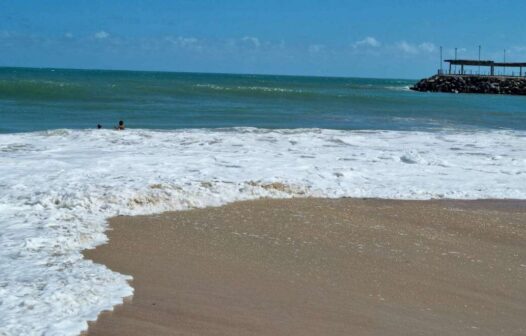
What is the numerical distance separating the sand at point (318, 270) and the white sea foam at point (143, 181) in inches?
14.3

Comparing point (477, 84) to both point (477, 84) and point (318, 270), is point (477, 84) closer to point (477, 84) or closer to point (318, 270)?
point (477, 84)

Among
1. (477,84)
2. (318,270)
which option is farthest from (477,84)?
(318,270)

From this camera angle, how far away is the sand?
15.9ft

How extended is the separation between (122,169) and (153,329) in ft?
22.2

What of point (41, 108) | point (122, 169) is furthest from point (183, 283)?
point (41, 108)

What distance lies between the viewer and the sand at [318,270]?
485cm

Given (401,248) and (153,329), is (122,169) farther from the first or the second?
(153,329)

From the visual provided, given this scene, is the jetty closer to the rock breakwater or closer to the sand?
the rock breakwater

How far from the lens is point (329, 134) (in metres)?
19.4

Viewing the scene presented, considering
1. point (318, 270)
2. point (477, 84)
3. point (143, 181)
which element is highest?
point (477, 84)

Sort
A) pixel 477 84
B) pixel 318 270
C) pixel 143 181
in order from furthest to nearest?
1. pixel 477 84
2. pixel 143 181
3. pixel 318 270

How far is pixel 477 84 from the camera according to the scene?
3098 inches

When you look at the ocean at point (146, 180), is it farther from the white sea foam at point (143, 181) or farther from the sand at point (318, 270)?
the sand at point (318, 270)

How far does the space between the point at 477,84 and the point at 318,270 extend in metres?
77.3
